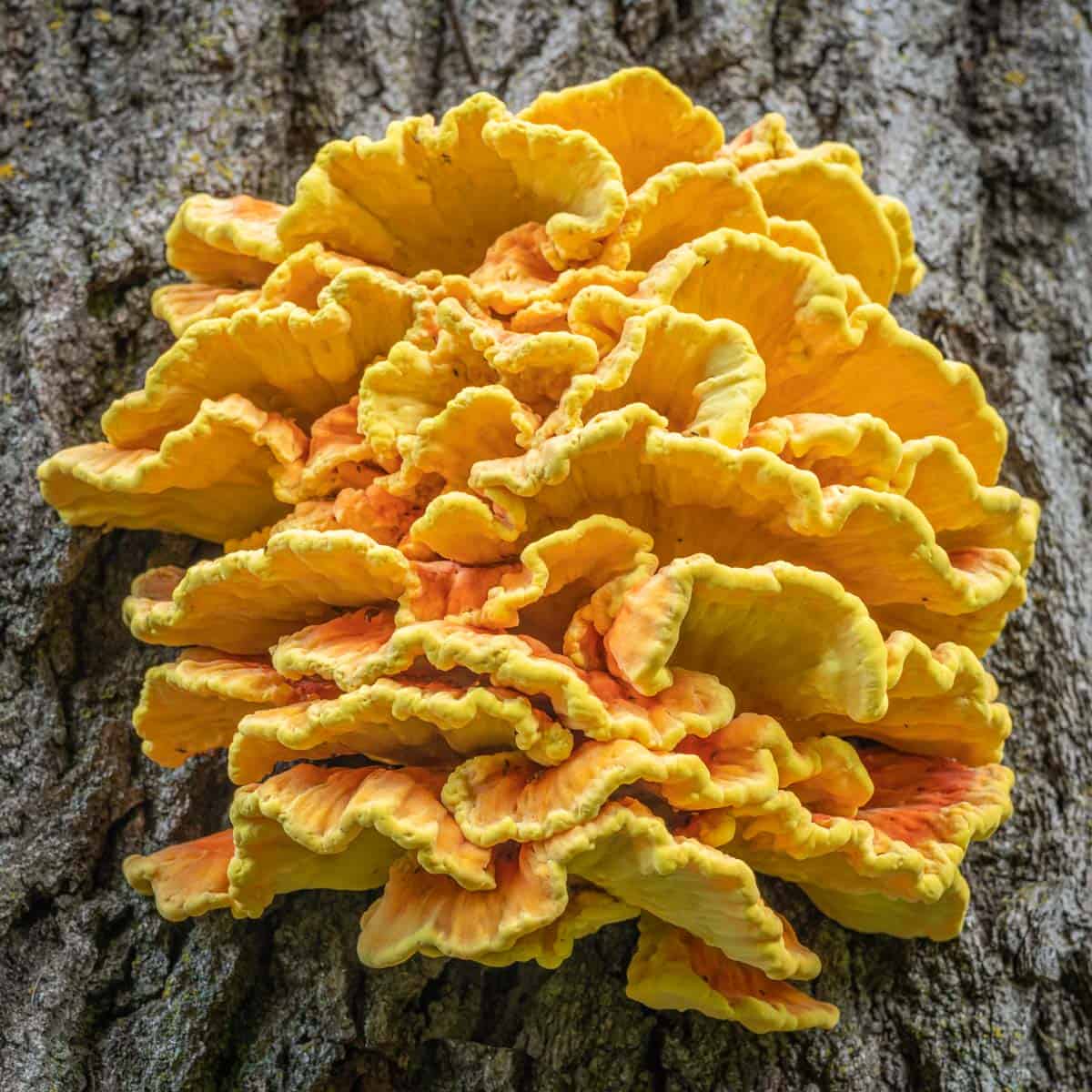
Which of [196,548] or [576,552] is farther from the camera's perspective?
[196,548]

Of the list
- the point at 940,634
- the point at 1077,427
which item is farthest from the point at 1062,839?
the point at 1077,427

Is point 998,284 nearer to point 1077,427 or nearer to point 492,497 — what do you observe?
point 1077,427

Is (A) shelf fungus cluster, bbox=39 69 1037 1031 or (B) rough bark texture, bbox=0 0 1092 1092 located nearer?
(A) shelf fungus cluster, bbox=39 69 1037 1031

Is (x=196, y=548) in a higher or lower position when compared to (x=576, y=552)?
lower
